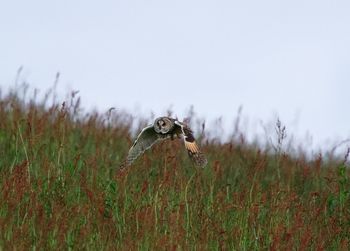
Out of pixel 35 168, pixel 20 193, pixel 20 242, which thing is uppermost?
pixel 35 168

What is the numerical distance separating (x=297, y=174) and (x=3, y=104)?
376cm

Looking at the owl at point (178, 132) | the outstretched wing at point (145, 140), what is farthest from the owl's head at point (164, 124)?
the outstretched wing at point (145, 140)

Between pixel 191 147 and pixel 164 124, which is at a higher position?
pixel 164 124

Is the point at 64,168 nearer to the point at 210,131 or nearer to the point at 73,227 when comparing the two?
the point at 73,227

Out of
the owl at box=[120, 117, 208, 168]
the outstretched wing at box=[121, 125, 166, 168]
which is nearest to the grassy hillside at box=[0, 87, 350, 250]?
the outstretched wing at box=[121, 125, 166, 168]

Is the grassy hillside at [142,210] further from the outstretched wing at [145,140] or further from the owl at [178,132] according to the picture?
the owl at [178,132]

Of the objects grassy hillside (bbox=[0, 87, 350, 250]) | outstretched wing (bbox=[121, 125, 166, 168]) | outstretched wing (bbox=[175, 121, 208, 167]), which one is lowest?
grassy hillside (bbox=[0, 87, 350, 250])

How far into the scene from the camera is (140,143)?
6004mm

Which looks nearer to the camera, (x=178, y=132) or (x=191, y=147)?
(x=191, y=147)

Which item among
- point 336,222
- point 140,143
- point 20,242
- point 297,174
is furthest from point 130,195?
point 297,174

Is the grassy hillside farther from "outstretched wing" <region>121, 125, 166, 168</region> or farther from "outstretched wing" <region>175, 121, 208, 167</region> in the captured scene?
"outstretched wing" <region>175, 121, 208, 167</region>

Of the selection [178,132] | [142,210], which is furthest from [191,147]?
[142,210]

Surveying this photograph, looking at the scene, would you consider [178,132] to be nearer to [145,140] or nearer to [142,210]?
[145,140]

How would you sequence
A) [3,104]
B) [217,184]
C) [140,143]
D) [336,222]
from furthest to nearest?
[3,104] < [217,184] < [336,222] < [140,143]
